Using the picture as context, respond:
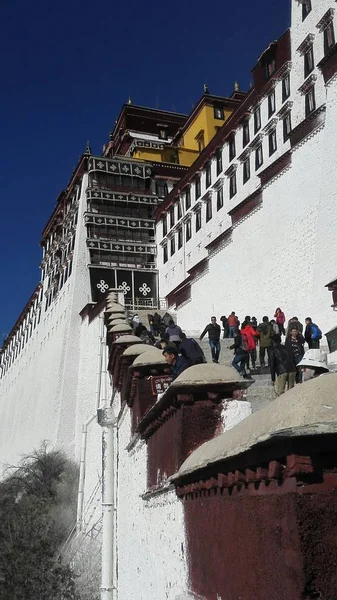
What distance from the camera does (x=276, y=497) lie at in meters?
2.46

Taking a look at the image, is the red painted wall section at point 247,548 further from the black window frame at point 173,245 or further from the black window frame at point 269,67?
the black window frame at point 173,245

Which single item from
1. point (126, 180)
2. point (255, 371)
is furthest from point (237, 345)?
point (126, 180)

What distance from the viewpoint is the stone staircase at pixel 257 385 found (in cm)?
564

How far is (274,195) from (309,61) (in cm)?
388

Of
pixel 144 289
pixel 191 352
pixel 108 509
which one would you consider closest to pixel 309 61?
pixel 144 289

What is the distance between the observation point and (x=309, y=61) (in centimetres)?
1836

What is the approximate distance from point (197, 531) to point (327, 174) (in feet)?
43.2

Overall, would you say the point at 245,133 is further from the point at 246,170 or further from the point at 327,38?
the point at 327,38

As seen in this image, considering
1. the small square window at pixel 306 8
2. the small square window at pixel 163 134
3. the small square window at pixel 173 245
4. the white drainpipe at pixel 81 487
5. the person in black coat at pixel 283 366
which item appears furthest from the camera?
the small square window at pixel 163 134

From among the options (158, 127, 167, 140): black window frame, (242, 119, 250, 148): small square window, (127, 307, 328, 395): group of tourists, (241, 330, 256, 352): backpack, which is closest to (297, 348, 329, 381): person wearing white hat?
(127, 307, 328, 395): group of tourists

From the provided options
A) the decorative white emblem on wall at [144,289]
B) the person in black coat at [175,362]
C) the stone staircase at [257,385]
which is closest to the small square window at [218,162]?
the decorative white emblem on wall at [144,289]

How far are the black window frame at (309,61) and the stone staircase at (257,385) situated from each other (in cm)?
839

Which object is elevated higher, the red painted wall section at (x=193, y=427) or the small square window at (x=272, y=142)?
the small square window at (x=272, y=142)

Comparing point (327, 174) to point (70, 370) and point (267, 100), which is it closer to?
point (267, 100)
